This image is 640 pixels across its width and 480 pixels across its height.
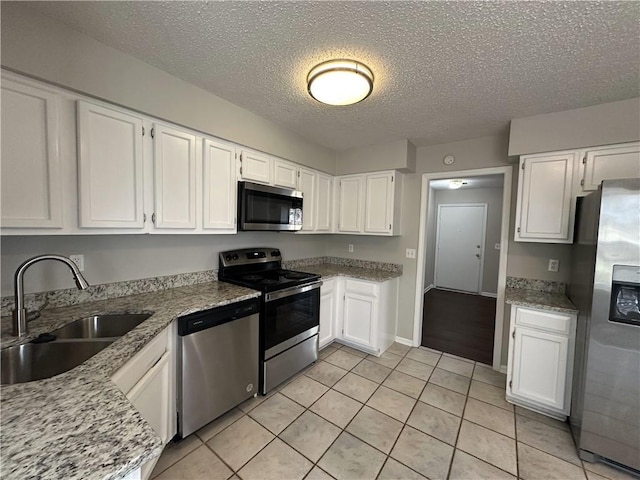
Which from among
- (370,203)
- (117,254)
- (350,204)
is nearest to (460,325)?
(370,203)

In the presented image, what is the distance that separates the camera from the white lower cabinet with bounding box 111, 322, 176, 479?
1.23 m

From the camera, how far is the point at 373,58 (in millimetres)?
1594

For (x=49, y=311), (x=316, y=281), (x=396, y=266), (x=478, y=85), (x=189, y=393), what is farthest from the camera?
(x=396, y=266)

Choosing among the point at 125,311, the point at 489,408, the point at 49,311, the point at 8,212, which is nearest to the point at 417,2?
the point at 8,212

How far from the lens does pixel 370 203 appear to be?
10.9 feet

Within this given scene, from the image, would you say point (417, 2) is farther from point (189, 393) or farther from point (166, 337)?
point (189, 393)

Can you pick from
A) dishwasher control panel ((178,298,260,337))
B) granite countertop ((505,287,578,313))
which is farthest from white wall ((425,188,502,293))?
dishwasher control panel ((178,298,260,337))

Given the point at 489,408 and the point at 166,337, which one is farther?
the point at 489,408

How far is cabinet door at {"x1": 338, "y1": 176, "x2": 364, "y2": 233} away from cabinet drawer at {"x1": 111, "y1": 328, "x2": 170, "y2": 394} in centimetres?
245

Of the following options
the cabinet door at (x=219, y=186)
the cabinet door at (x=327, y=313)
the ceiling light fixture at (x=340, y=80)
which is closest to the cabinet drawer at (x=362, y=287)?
the cabinet door at (x=327, y=313)

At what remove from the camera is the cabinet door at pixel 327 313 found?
3.00 metres

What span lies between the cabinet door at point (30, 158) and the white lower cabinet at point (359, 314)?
2.34 m

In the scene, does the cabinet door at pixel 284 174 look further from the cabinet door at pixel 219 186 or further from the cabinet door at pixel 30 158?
the cabinet door at pixel 30 158

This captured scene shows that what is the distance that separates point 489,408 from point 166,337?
264cm
